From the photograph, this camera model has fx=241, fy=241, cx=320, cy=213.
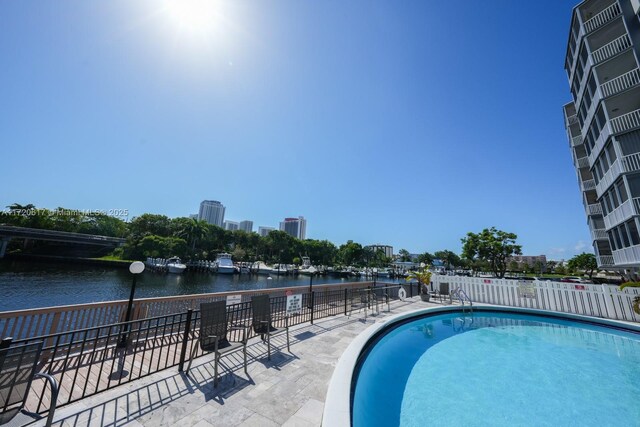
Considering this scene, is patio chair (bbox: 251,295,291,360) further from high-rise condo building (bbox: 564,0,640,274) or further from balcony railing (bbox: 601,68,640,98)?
balcony railing (bbox: 601,68,640,98)

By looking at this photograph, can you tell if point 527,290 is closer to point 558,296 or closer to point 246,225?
point 558,296

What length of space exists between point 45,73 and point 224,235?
183ft

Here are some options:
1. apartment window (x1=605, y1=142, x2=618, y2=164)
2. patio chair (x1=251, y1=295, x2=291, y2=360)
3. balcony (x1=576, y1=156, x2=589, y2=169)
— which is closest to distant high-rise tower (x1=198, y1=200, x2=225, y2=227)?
balcony (x1=576, y1=156, x2=589, y2=169)

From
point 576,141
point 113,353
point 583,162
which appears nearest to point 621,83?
point 576,141

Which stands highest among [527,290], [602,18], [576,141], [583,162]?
[602,18]

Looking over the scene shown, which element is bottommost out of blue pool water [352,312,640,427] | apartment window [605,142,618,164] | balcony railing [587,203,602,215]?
blue pool water [352,312,640,427]

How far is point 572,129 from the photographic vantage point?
862 inches

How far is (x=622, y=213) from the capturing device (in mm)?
13570

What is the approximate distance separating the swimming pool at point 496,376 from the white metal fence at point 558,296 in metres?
0.90

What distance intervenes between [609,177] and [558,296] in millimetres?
9513

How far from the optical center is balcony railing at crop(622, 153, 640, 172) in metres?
12.7

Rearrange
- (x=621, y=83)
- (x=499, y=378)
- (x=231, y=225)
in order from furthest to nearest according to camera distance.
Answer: (x=231, y=225), (x=621, y=83), (x=499, y=378)

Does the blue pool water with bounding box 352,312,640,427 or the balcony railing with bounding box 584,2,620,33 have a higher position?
the balcony railing with bounding box 584,2,620,33

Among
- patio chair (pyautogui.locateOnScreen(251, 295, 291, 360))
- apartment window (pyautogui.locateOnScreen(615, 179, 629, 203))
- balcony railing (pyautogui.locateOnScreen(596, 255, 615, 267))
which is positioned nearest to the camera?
patio chair (pyautogui.locateOnScreen(251, 295, 291, 360))
